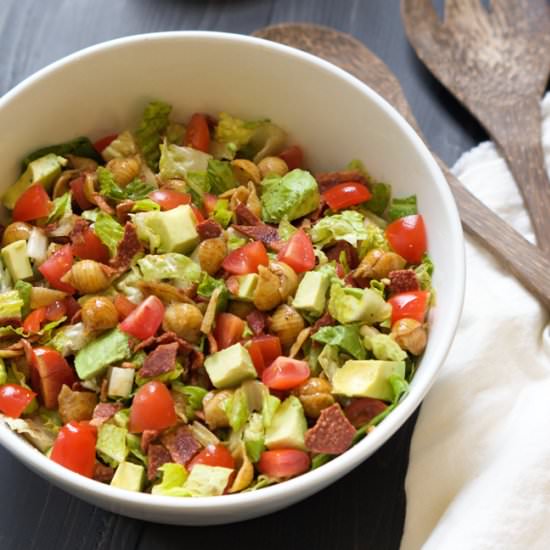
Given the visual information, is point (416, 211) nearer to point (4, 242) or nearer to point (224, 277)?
point (224, 277)

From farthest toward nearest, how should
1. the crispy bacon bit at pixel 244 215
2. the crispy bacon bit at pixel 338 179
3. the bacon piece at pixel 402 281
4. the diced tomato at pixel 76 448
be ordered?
the crispy bacon bit at pixel 338 179 → the crispy bacon bit at pixel 244 215 → the bacon piece at pixel 402 281 → the diced tomato at pixel 76 448

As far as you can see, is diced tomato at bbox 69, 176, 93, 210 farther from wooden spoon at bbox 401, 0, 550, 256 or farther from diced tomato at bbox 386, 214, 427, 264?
wooden spoon at bbox 401, 0, 550, 256

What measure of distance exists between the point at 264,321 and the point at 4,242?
678mm

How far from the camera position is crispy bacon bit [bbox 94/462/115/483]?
6.69ft

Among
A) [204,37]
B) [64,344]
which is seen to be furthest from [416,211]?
[64,344]

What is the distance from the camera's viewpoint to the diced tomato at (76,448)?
6.55 feet

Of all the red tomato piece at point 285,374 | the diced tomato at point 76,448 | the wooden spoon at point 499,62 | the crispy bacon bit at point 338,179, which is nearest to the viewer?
the diced tomato at point 76,448

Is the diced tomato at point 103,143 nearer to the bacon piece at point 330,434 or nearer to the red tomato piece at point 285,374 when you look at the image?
the red tomato piece at point 285,374

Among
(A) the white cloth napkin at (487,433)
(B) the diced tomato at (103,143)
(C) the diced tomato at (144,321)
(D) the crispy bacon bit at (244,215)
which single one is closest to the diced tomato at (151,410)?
(C) the diced tomato at (144,321)

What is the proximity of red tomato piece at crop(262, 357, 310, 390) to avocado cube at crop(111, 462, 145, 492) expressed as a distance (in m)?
0.33

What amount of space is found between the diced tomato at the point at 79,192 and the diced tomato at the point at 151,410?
566 mm

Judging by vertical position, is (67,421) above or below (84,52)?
below

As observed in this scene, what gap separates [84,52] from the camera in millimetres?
2398

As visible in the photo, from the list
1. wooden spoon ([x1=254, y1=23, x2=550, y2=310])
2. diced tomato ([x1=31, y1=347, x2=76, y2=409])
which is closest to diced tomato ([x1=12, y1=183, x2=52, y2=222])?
diced tomato ([x1=31, y1=347, x2=76, y2=409])
